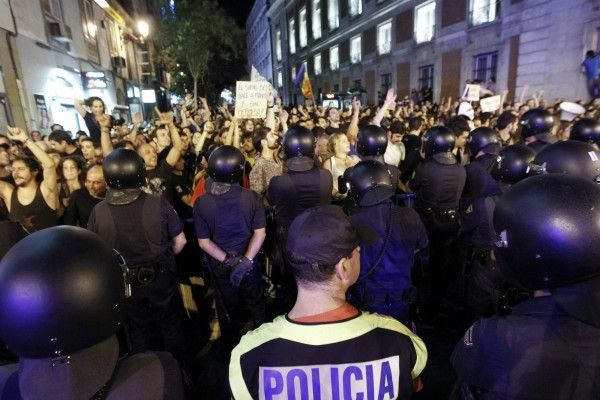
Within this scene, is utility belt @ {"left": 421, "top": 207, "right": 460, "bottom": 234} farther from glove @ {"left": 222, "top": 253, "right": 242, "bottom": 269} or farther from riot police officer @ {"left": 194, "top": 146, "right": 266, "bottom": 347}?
glove @ {"left": 222, "top": 253, "right": 242, "bottom": 269}

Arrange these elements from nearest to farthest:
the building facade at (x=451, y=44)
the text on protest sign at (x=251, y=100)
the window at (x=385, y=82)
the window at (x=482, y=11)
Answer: the text on protest sign at (x=251, y=100) < the building facade at (x=451, y=44) < the window at (x=482, y=11) < the window at (x=385, y=82)

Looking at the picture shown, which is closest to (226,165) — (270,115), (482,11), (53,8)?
(270,115)

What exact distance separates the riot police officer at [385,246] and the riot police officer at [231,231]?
112 centimetres

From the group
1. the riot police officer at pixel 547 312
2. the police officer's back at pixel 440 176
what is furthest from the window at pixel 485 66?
the riot police officer at pixel 547 312

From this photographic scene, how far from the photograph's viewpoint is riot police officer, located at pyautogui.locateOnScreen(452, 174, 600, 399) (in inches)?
52.6

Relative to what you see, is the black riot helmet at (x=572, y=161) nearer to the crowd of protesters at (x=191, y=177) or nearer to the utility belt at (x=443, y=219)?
the crowd of protesters at (x=191, y=177)

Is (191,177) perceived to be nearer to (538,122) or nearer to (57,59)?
(538,122)

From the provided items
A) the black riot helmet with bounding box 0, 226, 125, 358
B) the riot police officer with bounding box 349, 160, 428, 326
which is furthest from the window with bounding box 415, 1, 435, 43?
the black riot helmet with bounding box 0, 226, 125, 358

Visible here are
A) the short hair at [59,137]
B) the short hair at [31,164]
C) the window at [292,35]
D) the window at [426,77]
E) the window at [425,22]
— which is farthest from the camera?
the window at [292,35]

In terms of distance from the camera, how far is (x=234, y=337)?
3.92 m

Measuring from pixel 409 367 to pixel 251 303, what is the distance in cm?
251

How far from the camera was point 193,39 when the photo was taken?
29969 mm

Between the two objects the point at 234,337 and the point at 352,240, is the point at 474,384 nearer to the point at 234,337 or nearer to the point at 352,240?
the point at 352,240

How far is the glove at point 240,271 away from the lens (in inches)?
140
